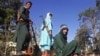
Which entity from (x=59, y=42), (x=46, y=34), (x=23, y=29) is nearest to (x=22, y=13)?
(x=23, y=29)

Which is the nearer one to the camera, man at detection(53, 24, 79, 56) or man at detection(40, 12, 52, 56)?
man at detection(53, 24, 79, 56)

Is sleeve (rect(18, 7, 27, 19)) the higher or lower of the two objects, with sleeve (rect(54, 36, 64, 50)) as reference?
higher

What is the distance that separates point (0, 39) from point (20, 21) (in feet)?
56.8

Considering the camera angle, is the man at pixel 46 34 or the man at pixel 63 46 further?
the man at pixel 46 34

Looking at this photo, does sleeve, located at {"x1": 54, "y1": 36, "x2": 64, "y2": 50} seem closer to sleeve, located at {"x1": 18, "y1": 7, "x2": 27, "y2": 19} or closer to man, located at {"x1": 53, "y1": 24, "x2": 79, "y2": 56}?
man, located at {"x1": 53, "y1": 24, "x2": 79, "y2": 56}

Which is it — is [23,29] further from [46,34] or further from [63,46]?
[46,34]

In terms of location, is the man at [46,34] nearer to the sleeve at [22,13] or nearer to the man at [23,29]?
the man at [23,29]

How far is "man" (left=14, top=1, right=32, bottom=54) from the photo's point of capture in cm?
1054

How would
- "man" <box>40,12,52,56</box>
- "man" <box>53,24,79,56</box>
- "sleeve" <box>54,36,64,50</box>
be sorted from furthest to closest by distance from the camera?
"man" <box>40,12,52,56</box> < "sleeve" <box>54,36,64,50</box> < "man" <box>53,24,79,56</box>

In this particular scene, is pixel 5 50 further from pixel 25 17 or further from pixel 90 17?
pixel 90 17

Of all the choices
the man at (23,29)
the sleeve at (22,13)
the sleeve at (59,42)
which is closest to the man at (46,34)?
the sleeve at (59,42)

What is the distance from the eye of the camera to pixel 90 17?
48031 millimetres

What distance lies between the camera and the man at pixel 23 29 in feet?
34.6

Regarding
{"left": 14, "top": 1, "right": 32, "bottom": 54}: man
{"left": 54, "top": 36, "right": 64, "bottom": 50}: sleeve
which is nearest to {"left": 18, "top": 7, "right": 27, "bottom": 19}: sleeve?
{"left": 14, "top": 1, "right": 32, "bottom": 54}: man
